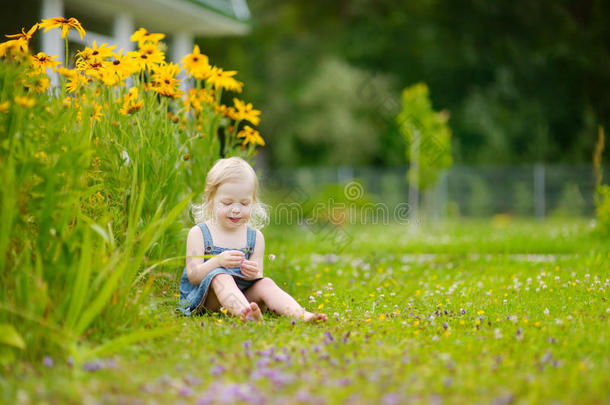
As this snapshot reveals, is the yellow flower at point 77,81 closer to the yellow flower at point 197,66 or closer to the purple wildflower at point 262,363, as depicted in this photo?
the yellow flower at point 197,66

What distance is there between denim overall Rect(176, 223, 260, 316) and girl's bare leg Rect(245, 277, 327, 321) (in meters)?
0.07

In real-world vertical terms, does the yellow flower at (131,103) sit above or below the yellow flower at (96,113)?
above

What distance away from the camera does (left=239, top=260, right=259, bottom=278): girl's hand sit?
10.3ft

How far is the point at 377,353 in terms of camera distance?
2.33m

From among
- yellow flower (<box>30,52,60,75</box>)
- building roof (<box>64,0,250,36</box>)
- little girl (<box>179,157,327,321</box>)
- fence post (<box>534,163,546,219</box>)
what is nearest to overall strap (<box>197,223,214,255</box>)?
little girl (<box>179,157,327,321</box>)

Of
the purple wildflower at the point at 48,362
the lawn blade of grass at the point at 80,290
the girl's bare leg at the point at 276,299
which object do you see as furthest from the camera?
the girl's bare leg at the point at 276,299

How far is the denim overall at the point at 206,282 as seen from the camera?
122 inches

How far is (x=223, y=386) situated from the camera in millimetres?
1935

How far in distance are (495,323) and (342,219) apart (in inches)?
302

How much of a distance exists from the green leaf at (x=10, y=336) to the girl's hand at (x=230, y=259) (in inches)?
46.0

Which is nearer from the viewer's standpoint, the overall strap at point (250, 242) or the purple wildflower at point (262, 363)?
the purple wildflower at point (262, 363)

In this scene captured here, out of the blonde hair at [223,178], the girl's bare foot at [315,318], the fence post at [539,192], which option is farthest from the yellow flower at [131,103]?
the fence post at [539,192]

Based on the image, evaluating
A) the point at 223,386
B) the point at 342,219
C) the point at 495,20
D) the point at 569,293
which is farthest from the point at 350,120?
the point at 223,386

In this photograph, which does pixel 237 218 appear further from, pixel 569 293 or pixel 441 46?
pixel 441 46
